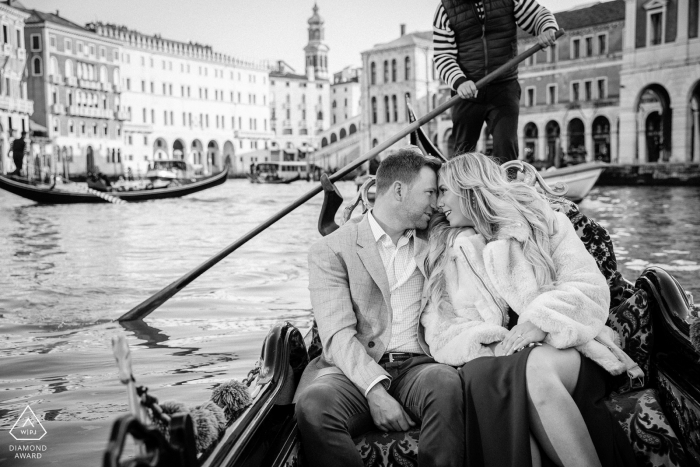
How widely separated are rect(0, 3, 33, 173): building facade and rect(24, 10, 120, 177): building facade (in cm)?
375

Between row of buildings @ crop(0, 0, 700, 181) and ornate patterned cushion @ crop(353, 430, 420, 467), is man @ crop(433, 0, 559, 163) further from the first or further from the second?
row of buildings @ crop(0, 0, 700, 181)

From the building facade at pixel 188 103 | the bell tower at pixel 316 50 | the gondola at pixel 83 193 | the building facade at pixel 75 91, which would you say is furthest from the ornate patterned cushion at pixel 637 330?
the bell tower at pixel 316 50

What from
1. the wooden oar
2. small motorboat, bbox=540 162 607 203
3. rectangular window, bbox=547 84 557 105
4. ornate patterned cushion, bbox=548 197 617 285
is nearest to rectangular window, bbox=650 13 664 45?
rectangular window, bbox=547 84 557 105

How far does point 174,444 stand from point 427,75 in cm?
3539

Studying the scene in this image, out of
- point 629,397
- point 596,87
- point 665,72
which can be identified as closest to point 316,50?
point 596,87

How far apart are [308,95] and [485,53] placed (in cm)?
5270

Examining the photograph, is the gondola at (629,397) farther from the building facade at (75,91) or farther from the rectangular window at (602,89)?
the building facade at (75,91)

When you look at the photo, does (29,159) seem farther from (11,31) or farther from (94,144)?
(94,144)

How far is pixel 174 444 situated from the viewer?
35.4 inches

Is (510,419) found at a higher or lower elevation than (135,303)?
higher

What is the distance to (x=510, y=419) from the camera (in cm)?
125

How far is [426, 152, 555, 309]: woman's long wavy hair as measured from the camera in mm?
1456

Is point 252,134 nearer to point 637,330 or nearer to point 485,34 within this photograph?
point 485,34

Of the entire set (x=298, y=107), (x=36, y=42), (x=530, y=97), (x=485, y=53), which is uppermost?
(x=36, y=42)
